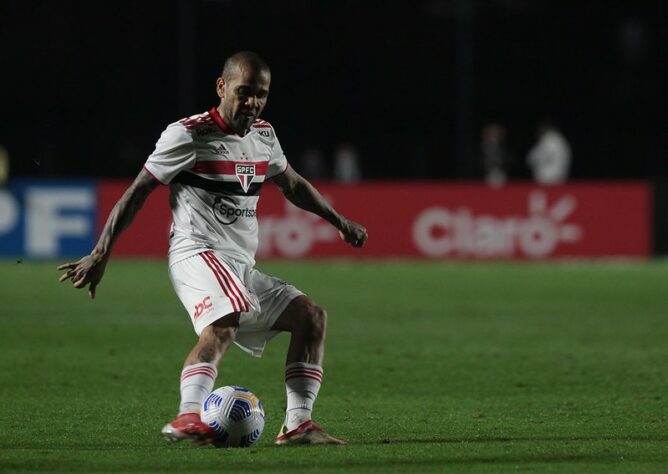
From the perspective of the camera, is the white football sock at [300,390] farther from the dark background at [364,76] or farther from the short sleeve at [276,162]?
the dark background at [364,76]

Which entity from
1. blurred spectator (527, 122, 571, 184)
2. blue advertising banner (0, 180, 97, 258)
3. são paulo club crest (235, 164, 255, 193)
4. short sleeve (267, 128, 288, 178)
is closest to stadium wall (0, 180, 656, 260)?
blue advertising banner (0, 180, 97, 258)

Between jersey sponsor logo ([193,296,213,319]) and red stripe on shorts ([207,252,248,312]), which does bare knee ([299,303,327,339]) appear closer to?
red stripe on shorts ([207,252,248,312])

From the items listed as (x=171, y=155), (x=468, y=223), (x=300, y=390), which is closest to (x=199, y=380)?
(x=300, y=390)

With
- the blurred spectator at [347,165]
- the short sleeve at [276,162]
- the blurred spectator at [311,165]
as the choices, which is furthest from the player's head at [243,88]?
the blurred spectator at [347,165]

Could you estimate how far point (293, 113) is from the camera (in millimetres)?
36500

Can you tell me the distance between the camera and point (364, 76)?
123 ft

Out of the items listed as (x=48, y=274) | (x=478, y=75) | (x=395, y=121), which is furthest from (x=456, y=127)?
(x=48, y=274)

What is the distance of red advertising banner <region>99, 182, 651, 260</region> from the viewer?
23594mm

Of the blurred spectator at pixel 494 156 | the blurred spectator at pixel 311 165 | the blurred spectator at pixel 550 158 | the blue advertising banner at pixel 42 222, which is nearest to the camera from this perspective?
the blue advertising banner at pixel 42 222

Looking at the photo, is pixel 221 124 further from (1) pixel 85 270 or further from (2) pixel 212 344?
(2) pixel 212 344

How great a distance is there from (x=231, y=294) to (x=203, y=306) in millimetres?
151

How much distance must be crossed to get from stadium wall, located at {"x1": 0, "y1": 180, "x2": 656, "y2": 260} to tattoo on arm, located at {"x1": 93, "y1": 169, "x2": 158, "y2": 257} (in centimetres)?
1620

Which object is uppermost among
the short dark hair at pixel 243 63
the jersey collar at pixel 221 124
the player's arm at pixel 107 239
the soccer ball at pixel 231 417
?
the short dark hair at pixel 243 63

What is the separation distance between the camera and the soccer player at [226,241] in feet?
22.6
